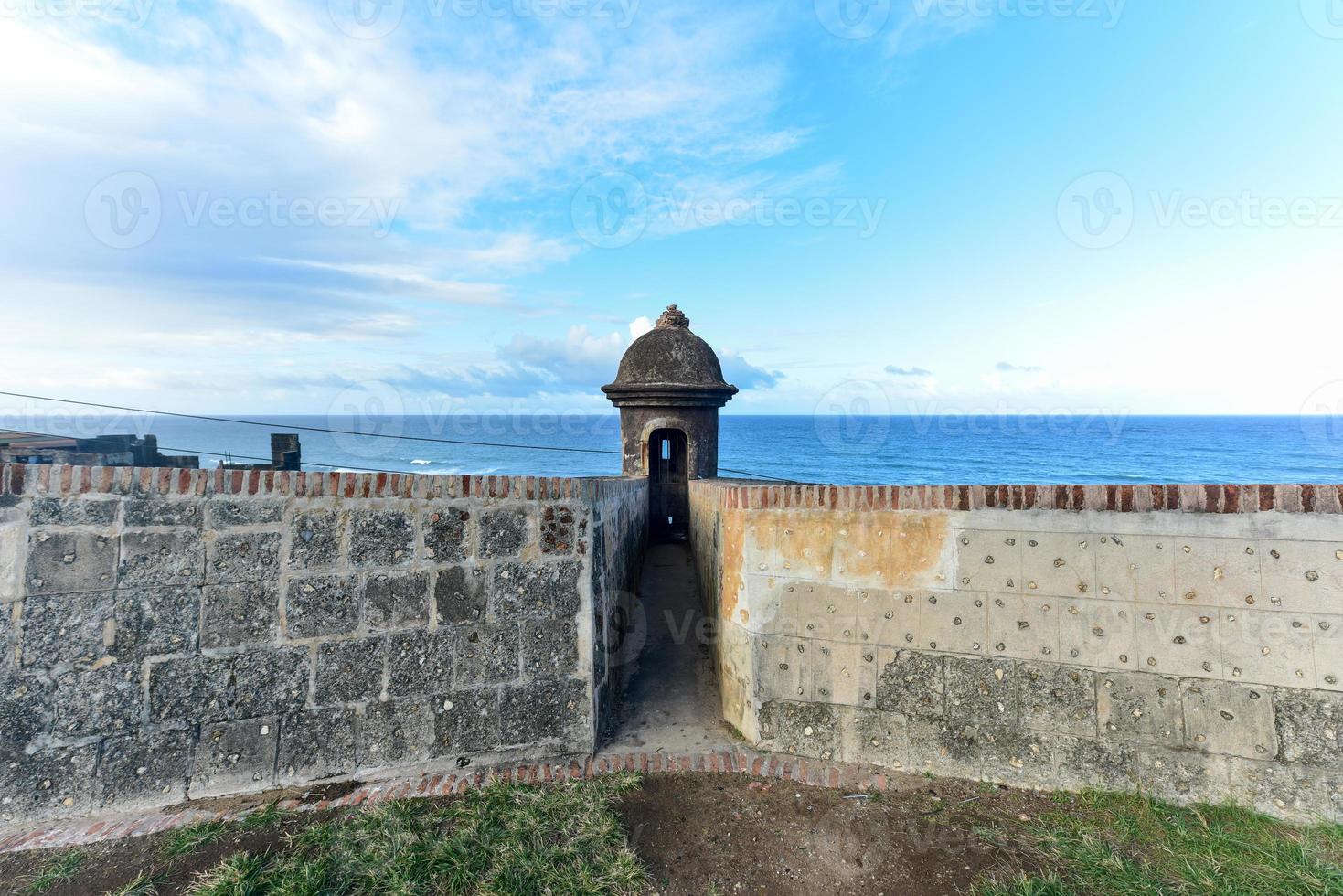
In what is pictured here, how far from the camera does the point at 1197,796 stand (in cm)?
395

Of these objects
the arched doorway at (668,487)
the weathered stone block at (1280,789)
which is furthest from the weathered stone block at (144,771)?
the arched doorway at (668,487)

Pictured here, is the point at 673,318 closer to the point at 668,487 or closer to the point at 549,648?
the point at 668,487

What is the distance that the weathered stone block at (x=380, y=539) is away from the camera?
14.3ft

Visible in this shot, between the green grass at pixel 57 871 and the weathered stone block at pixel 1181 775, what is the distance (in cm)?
720

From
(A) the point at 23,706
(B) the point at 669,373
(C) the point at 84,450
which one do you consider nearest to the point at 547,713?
(A) the point at 23,706

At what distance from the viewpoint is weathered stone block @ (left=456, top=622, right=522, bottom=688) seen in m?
4.55

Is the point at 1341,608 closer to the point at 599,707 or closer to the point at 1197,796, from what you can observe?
the point at 1197,796

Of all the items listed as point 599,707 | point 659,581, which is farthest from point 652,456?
point 599,707

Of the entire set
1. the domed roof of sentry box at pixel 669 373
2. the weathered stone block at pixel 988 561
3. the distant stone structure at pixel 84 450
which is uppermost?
the domed roof of sentry box at pixel 669 373

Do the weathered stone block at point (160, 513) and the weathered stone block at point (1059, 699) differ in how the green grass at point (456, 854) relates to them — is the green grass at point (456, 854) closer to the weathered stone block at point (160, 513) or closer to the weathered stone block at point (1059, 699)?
the weathered stone block at point (160, 513)

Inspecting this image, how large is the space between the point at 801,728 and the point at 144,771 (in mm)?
5015

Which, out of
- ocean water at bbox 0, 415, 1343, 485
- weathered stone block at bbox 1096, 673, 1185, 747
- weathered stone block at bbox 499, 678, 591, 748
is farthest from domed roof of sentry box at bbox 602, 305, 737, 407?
ocean water at bbox 0, 415, 1343, 485

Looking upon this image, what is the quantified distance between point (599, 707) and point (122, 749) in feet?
11.4

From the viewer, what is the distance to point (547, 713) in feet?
15.4
